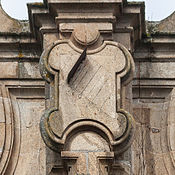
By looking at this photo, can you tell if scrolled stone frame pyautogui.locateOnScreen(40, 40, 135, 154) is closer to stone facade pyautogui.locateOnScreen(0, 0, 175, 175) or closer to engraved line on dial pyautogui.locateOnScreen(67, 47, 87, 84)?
stone facade pyautogui.locateOnScreen(0, 0, 175, 175)

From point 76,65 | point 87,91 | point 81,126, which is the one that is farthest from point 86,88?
point 81,126

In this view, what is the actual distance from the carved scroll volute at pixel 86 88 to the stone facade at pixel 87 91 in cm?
1

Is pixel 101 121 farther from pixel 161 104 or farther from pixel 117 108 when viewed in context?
pixel 161 104

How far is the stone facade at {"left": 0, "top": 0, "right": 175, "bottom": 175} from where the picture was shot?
42.8 feet

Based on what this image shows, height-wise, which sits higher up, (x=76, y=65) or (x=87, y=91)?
(x=76, y=65)

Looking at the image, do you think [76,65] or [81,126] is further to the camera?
[76,65]

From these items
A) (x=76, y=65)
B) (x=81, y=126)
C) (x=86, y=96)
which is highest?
(x=76, y=65)

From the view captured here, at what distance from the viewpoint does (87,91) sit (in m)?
13.3

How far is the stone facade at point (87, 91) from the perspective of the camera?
42.8 feet

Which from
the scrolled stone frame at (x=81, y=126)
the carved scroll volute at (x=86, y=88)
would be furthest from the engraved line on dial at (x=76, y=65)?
the scrolled stone frame at (x=81, y=126)

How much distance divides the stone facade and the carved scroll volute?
0.03 ft

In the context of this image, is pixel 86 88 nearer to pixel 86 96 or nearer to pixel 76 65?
pixel 86 96

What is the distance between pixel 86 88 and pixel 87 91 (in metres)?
0.04

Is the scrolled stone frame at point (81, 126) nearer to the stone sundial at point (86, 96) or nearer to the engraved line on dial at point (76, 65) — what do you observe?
the stone sundial at point (86, 96)
